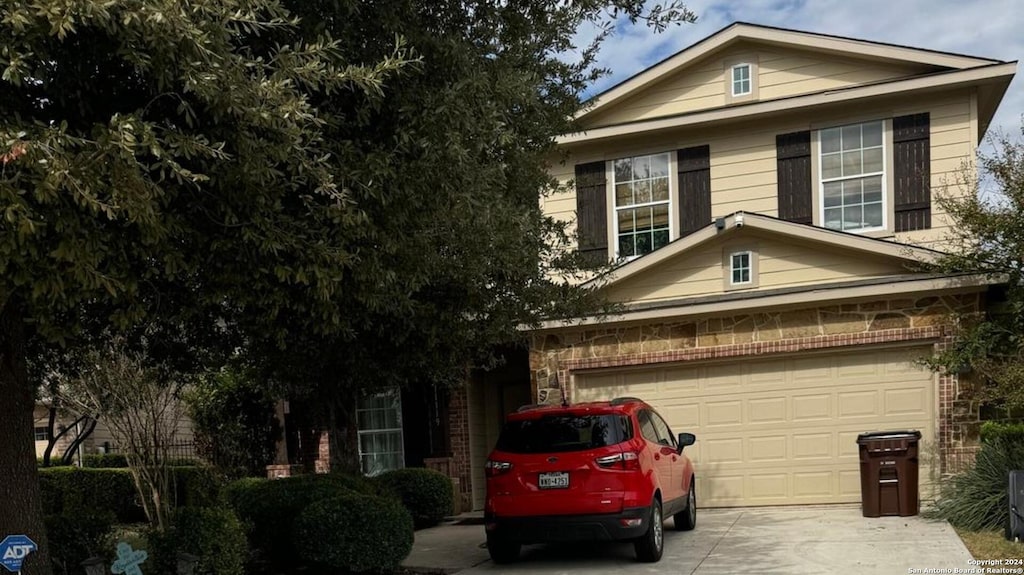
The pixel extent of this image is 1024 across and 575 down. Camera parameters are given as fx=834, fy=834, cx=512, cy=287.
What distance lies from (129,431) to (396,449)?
5.04 m

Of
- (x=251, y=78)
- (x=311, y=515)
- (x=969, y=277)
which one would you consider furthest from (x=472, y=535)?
(x=251, y=78)

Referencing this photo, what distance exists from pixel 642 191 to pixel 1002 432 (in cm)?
639

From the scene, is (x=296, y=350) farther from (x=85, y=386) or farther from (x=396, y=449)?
(x=396, y=449)

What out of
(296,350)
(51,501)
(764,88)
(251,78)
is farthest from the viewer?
(51,501)

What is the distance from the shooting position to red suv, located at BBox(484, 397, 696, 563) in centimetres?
807

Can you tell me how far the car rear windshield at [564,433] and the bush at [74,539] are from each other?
154 inches

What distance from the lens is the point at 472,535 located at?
1143cm

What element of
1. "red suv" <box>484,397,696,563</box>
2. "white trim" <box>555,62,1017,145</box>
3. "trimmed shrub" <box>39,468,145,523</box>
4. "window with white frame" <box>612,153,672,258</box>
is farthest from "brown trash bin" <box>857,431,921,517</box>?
"trimmed shrub" <box>39,468,145,523</box>

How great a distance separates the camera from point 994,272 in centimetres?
1023

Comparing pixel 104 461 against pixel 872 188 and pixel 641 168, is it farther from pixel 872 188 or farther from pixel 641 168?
pixel 872 188

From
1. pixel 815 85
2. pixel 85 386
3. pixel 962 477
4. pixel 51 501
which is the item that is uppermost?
pixel 815 85

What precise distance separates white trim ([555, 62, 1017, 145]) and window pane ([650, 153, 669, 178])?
55cm

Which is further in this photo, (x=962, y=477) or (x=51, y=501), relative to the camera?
(x=51, y=501)

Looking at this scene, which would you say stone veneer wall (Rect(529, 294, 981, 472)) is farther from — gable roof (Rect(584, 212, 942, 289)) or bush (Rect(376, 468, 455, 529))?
bush (Rect(376, 468, 455, 529))
